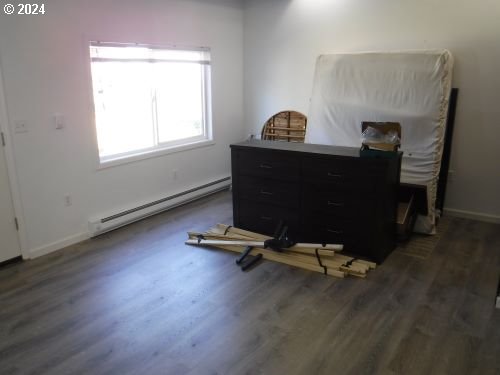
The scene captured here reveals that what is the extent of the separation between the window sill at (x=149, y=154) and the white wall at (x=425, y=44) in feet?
3.94

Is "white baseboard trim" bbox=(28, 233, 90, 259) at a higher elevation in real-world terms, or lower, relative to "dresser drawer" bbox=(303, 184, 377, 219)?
lower

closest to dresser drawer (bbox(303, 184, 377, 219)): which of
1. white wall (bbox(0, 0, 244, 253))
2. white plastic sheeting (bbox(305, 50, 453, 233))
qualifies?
white plastic sheeting (bbox(305, 50, 453, 233))

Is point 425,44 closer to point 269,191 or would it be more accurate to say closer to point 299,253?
point 269,191

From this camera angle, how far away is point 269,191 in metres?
3.67

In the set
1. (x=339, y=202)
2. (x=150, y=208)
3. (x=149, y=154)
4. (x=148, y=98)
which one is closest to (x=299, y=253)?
(x=339, y=202)

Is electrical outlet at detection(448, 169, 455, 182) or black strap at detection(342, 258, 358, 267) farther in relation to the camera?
electrical outlet at detection(448, 169, 455, 182)

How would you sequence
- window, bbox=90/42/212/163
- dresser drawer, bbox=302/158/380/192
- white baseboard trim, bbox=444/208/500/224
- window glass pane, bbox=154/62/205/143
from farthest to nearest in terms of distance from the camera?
window glass pane, bbox=154/62/205/143 → white baseboard trim, bbox=444/208/500/224 → window, bbox=90/42/212/163 → dresser drawer, bbox=302/158/380/192

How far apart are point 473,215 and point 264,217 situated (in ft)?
7.40

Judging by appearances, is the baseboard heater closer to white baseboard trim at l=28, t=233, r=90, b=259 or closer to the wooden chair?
white baseboard trim at l=28, t=233, r=90, b=259

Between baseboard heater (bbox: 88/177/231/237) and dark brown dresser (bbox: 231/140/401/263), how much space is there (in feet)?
3.47

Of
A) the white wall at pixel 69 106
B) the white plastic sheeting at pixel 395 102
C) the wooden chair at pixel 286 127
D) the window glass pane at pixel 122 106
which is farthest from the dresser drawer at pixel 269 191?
the wooden chair at pixel 286 127

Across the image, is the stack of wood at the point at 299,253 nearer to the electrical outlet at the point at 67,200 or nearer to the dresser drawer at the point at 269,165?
the dresser drawer at the point at 269,165

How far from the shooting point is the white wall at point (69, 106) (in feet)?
10.5

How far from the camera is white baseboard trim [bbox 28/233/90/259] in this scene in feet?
11.3
